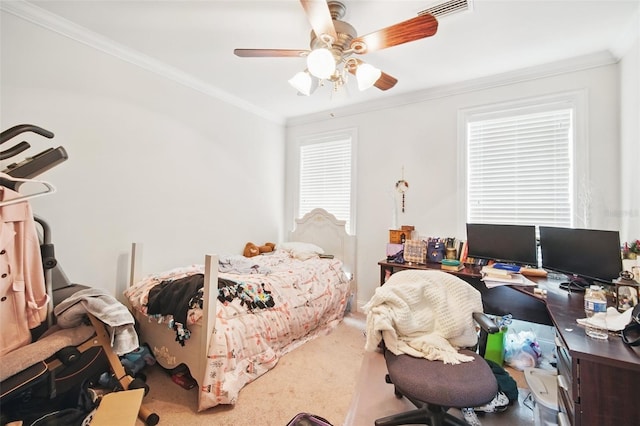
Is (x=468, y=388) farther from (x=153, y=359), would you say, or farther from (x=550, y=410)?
(x=153, y=359)

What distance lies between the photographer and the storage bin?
5.43ft

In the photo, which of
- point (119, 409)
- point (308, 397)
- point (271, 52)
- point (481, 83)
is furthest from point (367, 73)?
point (119, 409)

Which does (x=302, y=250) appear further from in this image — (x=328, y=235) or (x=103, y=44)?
(x=103, y=44)

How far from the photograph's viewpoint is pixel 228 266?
110 inches

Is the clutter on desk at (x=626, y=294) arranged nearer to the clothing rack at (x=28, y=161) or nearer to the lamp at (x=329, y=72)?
the lamp at (x=329, y=72)

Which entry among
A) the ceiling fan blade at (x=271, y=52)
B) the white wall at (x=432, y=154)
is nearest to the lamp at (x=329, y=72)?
the ceiling fan blade at (x=271, y=52)

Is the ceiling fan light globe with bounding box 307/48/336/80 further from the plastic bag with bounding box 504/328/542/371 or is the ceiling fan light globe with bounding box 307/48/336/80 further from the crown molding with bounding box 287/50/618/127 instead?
the plastic bag with bounding box 504/328/542/371

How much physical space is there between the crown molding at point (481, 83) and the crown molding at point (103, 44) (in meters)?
1.46

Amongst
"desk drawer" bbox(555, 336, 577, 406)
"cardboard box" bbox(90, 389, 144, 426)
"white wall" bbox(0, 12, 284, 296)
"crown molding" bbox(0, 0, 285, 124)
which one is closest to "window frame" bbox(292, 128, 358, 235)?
"white wall" bbox(0, 12, 284, 296)

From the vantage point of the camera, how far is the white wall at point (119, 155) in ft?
6.53

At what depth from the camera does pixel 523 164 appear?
2699 mm

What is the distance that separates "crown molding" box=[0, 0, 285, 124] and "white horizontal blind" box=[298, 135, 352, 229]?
1.32 metres

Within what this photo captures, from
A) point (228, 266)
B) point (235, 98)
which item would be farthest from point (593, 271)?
point (235, 98)

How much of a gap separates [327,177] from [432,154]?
1.44 meters
